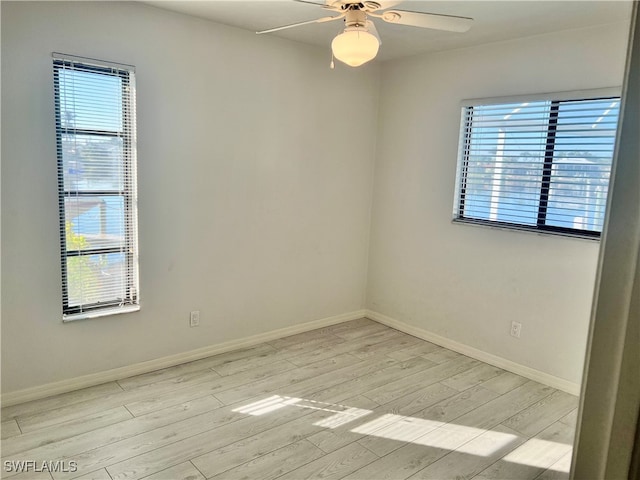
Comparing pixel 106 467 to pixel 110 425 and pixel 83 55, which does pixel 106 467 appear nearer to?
pixel 110 425

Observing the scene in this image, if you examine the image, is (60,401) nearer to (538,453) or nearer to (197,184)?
(197,184)

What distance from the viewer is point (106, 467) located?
85.7 inches

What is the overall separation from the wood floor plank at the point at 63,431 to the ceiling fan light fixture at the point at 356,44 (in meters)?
2.32

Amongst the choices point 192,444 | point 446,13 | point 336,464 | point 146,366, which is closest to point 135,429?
point 192,444

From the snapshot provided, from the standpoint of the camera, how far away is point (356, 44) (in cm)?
189

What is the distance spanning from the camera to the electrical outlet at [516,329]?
3.40 metres

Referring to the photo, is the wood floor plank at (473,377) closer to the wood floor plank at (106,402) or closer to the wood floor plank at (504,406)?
the wood floor plank at (504,406)

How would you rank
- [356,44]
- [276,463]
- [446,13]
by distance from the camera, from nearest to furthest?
1. [356,44]
2. [276,463]
3. [446,13]

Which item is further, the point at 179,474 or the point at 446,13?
the point at 446,13

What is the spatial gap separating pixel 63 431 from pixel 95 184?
57.0 inches

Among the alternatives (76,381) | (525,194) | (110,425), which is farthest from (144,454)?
Result: (525,194)

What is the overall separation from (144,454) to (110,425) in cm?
38

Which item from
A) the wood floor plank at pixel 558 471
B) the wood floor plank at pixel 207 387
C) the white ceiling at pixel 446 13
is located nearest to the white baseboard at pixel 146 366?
the wood floor plank at pixel 207 387

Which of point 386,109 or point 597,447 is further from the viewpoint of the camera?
point 386,109
